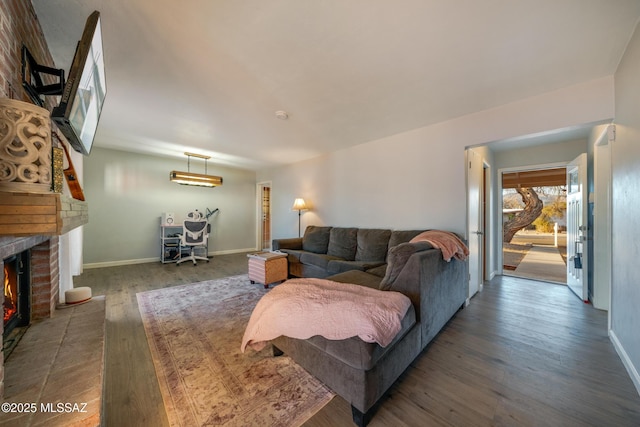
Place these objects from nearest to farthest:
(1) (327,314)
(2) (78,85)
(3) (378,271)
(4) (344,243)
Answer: (2) (78,85) < (1) (327,314) < (3) (378,271) < (4) (344,243)

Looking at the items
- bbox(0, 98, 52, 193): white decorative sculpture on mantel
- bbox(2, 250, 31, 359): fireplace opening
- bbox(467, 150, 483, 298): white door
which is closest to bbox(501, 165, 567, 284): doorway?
bbox(467, 150, 483, 298): white door

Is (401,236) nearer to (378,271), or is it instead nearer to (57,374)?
(378,271)

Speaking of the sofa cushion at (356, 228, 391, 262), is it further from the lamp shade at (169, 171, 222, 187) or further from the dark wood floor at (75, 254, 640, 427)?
→ the lamp shade at (169, 171, 222, 187)

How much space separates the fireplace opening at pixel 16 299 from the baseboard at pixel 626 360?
3.84m

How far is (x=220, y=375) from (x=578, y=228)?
471cm

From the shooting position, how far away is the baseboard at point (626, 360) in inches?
57.3

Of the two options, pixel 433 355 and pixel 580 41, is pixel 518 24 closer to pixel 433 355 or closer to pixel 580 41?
pixel 580 41

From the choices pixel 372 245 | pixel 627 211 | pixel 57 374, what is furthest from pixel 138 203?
pixel 627 211

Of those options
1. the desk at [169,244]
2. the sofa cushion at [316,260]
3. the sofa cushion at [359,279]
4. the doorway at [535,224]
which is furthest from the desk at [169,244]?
the doorway at [535,224]

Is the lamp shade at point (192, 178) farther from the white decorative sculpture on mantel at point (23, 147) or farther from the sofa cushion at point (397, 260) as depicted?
the sofa cushion at point (397, 260)

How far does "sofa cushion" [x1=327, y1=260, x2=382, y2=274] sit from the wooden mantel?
259 cm

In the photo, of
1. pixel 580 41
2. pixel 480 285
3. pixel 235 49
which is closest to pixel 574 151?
pixel 480 285

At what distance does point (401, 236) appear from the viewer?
3078 mm

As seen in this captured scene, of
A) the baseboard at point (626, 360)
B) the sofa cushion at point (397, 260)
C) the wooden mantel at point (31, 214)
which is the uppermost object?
the wooden mantel at point (31, 214)
